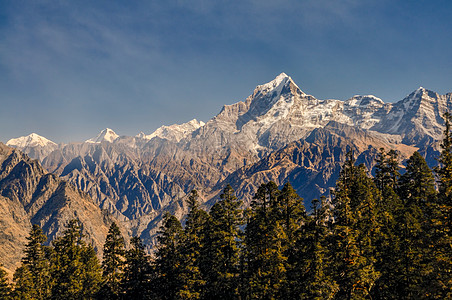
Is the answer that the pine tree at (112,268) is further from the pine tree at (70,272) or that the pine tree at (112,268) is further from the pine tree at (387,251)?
the pine tree at (387,251)

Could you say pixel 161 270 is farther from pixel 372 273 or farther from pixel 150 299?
pixel 372 273

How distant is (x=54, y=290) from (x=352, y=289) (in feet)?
155

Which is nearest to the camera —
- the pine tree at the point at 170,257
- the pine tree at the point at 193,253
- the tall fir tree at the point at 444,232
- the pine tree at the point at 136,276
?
the tall fir tree at the point at 444,232

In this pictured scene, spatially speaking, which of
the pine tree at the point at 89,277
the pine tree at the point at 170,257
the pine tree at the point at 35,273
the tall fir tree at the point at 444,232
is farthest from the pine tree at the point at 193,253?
the tall fir tree at the point at 444,232

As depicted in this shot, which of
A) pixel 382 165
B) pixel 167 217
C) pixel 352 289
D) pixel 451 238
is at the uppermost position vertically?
pixel 382 165

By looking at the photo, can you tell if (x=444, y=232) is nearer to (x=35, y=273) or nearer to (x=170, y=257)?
(x=170, y=257)

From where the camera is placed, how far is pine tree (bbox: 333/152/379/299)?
36.7 meters

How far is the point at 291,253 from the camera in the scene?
45938 millimetres

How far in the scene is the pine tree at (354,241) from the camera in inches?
1443

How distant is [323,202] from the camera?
4059 cm

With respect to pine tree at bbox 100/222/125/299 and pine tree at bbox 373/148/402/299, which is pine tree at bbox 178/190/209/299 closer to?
pine tree at bbox 100/222/125/299

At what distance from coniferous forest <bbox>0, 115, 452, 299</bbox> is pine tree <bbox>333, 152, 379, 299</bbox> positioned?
105mm

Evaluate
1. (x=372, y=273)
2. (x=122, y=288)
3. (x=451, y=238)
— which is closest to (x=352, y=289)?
(x=372, y=273)

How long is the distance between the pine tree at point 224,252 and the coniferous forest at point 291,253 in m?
0.14
